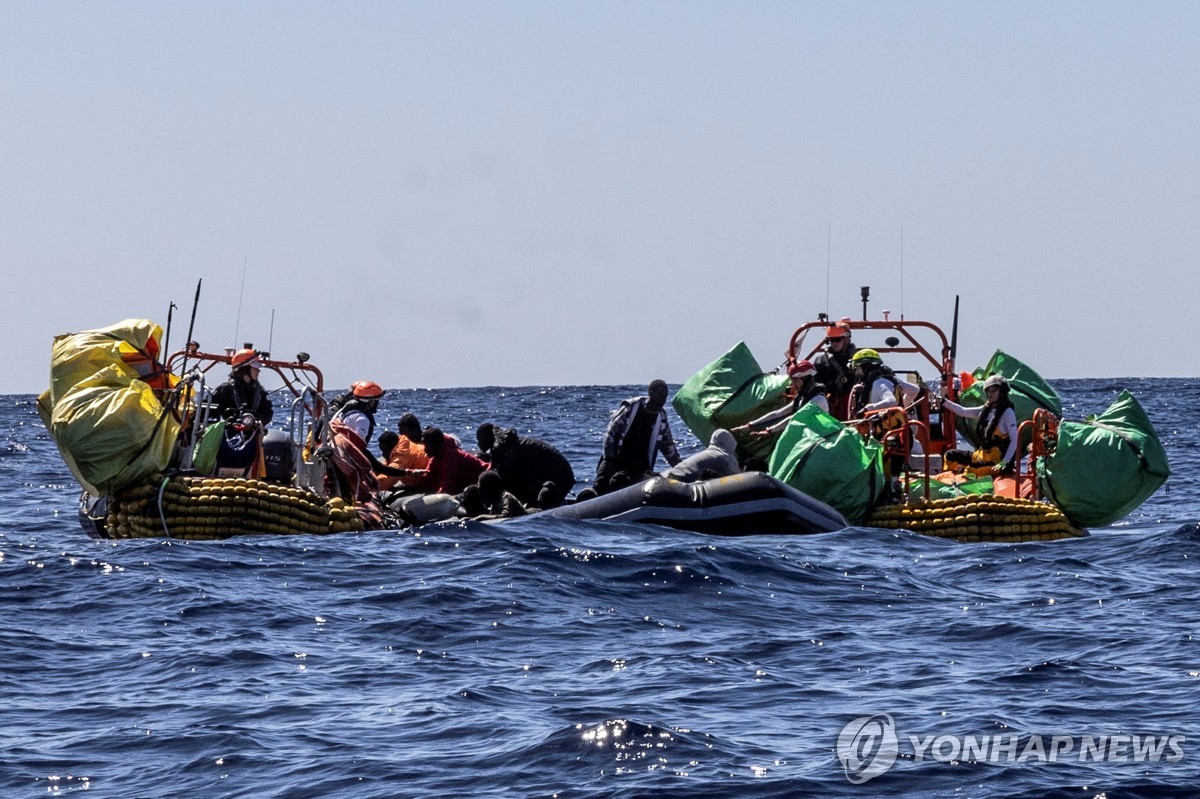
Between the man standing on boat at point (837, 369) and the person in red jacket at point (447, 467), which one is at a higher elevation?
the man standing on boat at point (837, 369)

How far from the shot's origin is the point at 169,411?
579 inches

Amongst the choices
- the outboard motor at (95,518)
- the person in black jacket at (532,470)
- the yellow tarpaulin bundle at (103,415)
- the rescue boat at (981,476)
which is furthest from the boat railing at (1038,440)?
the outboard motor at (95,518)

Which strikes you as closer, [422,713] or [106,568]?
[422,713]

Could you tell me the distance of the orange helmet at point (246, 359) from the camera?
51.3 ft

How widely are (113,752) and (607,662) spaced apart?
9.44 ft

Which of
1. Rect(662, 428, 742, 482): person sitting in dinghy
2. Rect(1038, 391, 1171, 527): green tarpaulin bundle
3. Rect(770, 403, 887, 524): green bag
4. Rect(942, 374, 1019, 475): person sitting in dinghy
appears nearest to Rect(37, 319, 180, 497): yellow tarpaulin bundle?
Rect(662, 428, 742, 482): person sitting in dinghy

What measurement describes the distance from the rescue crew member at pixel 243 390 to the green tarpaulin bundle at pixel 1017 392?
6782 millimetres

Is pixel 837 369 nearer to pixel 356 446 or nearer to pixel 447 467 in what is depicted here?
pixel 447 467

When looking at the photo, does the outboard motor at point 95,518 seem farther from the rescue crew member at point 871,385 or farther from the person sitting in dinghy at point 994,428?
the person sitting in dinghy at point 994,428

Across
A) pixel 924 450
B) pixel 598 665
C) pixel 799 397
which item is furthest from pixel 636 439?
pixel 598 665

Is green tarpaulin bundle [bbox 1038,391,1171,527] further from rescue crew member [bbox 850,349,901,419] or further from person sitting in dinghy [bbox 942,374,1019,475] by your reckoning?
rescue crew member [bbox 850,349,901,419]

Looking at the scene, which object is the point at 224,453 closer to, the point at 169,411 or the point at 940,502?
the point at 169,411

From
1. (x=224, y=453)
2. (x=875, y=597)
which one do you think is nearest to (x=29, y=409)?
(x=224, y=453)

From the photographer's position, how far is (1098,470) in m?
15.1
